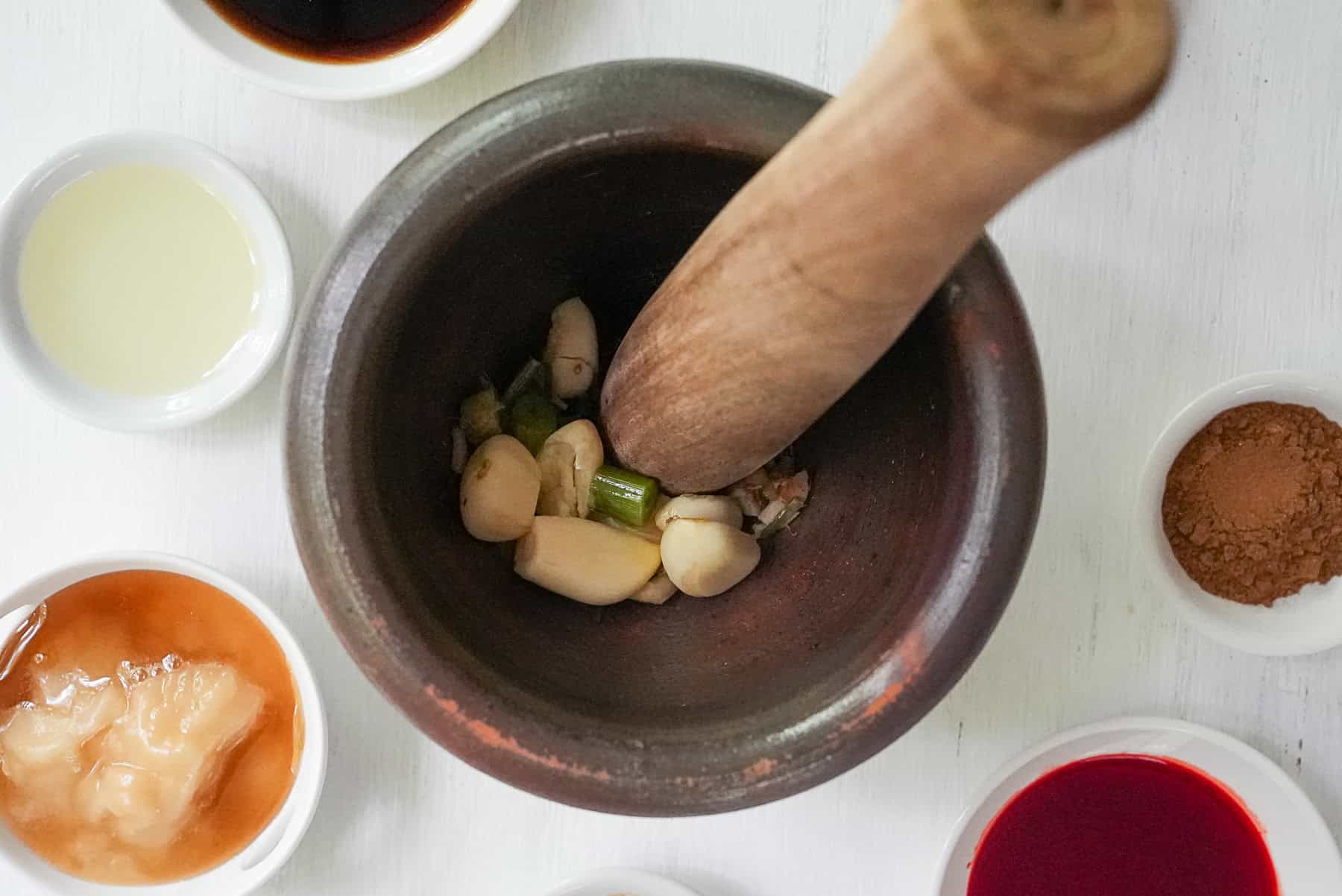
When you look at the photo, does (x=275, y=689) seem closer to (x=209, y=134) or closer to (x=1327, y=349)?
(x=209, y=134)

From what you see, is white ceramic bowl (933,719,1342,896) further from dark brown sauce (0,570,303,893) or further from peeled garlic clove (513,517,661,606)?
dark brown sauce (0,570,303,893)

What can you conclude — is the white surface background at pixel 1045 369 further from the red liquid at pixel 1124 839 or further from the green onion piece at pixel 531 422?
the green onion piece at pixel 531 422

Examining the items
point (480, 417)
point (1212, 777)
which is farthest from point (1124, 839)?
point (480, 417)

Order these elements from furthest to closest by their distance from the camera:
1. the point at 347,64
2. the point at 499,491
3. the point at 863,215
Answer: the point at 347,64 < the point at 499,491 < the point at 863,215

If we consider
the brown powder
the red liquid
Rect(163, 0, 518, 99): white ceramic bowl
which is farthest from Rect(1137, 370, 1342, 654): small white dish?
Rect(163, 0, 518, 99): white ceramic bowl

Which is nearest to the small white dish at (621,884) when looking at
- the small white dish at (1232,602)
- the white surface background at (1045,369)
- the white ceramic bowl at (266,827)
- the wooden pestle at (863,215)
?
the white surface background at (1045,369)

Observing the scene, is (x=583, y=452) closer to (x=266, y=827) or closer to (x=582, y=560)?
(x=582, y=560)
